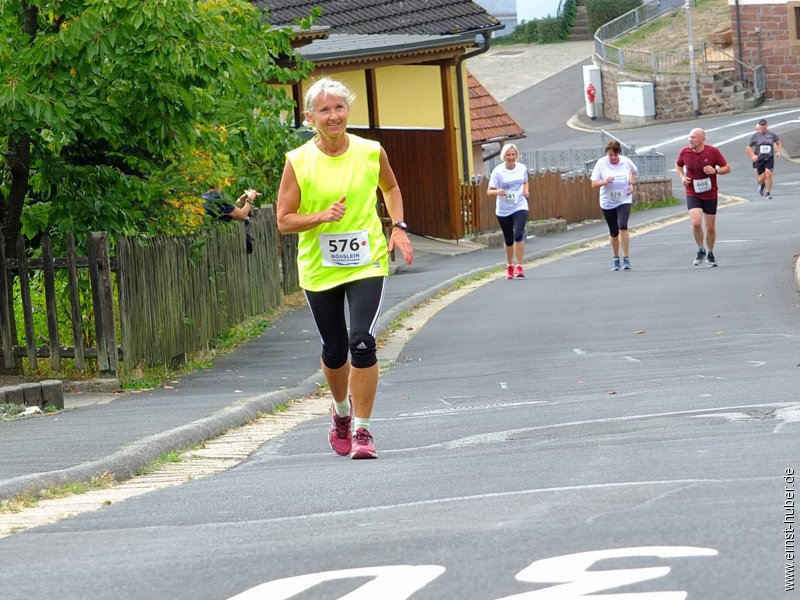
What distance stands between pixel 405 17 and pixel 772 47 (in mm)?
32365

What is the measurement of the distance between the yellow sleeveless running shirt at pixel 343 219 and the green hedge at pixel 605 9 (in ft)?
234

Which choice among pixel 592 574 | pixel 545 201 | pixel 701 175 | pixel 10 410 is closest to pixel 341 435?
pixel 10 410

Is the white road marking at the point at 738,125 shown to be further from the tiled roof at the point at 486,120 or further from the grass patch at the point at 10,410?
the grass patch at the point at 10,410

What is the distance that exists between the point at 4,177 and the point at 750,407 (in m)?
6.88

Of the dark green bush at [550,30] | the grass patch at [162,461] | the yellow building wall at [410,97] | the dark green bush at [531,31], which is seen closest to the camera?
the grass patch at [162,461]

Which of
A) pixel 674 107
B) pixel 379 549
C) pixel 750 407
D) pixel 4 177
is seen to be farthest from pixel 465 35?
pixel 674 107

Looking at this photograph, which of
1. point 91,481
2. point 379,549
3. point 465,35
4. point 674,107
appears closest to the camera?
→ point 379,549

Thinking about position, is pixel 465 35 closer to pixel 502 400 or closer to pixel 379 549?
pixel 502 400

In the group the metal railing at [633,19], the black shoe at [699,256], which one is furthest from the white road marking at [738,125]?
the black shoe at [699,256]

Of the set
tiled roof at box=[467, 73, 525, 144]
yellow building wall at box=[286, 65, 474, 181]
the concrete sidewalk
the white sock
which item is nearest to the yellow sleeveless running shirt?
the white sock

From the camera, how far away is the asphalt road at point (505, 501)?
14.7 feet

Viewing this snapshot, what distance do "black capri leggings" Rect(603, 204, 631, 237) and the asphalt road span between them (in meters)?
7.64

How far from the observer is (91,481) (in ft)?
24.5

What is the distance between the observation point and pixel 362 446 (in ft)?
25.2
